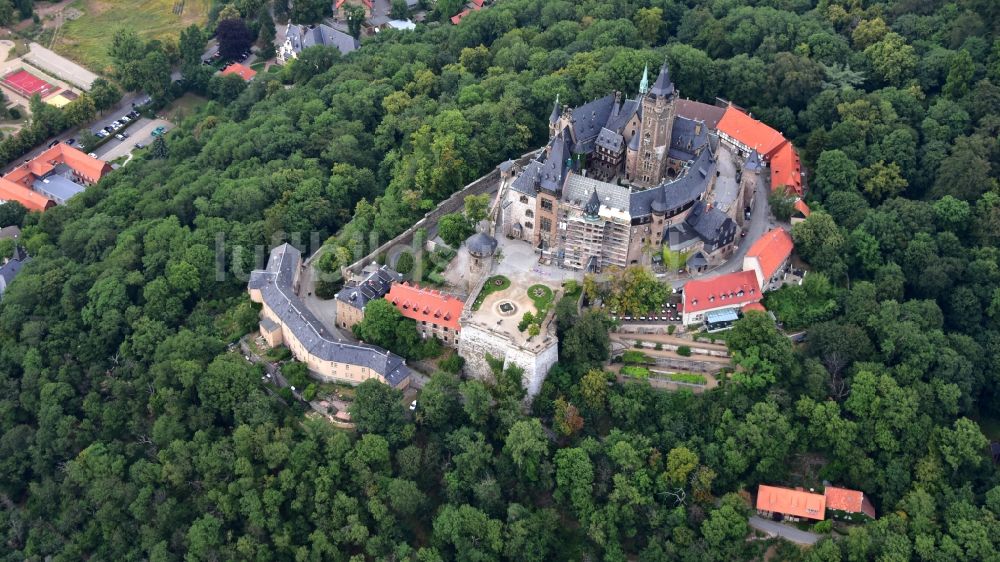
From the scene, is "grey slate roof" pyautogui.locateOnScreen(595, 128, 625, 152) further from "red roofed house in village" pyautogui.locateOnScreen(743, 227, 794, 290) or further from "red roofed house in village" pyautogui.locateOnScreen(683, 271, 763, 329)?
"red roofed house in village" pyautogui.locateOnScreen(683, 271, 763, 329)

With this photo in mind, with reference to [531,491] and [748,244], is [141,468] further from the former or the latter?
[748,244]

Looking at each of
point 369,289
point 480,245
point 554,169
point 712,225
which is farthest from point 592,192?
point 369,289

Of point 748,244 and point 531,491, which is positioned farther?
point 748,244

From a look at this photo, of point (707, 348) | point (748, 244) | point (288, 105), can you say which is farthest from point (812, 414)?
point (288, 105)

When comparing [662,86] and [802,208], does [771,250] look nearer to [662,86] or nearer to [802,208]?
[802,208]

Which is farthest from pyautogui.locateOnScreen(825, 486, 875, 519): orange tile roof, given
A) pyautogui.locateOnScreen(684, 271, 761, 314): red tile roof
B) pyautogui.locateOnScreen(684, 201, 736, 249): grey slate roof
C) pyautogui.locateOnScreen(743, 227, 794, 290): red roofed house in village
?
pyautogui.locateOnScreen(684, 201, 736, 249): grey slate roof

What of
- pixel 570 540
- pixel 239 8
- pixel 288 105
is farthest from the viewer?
pixel 239 8

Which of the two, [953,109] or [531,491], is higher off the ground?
[953,109]
